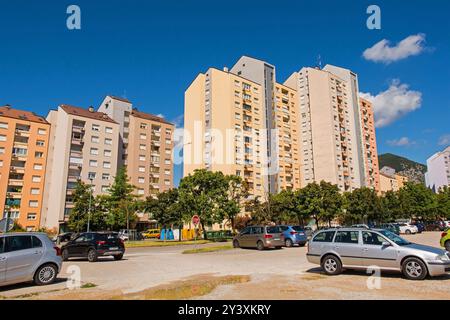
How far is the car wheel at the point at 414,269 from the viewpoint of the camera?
357 inches

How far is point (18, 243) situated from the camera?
9625 millimetres

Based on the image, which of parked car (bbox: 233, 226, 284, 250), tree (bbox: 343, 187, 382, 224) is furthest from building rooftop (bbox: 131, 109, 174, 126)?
parked car (bbox: 233, 226, 284, 250)

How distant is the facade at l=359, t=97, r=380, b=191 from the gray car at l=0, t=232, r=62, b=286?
8046 cm

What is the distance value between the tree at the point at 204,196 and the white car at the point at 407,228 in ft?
80.0

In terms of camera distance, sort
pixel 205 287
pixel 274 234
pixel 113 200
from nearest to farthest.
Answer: pixel 205 287 < pixel 274 234 < pixel 113 200

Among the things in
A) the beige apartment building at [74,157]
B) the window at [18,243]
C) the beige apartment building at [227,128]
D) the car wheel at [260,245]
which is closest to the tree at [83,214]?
the beige apartment building at [74,157]

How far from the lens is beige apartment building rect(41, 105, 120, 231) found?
5789 cm

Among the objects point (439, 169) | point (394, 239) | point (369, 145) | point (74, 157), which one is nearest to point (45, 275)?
point (394, 239)

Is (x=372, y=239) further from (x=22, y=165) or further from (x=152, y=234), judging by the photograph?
(x=22, y=165)
